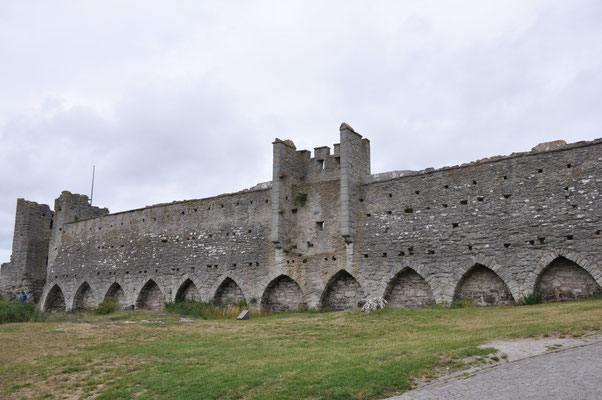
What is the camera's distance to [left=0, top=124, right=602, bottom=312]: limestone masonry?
1784 centimetres

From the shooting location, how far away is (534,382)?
315 inches

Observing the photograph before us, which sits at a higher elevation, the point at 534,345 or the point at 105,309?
the point at 105,309

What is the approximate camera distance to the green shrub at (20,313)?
66.8 feet

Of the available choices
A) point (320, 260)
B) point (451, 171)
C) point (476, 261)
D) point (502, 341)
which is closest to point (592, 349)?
point (502, 341)

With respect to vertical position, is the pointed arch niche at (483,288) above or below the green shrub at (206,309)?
above

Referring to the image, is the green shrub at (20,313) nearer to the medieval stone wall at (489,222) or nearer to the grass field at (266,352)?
the grass field at (266,352)

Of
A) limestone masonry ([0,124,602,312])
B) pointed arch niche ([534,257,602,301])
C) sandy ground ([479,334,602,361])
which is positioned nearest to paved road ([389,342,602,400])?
sandy ground ([479,334,602,361])

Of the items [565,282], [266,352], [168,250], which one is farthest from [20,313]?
[565,282]

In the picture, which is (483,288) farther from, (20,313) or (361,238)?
(20,313)

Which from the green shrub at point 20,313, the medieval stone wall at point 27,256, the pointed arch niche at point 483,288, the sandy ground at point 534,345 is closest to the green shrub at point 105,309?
the green shrub at point 20,313

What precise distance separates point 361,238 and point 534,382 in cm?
1413

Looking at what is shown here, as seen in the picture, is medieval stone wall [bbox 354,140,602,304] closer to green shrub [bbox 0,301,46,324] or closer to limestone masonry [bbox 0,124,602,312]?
limestone masonry [bbox 0,124,602,312]

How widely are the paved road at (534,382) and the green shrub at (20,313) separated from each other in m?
17.2

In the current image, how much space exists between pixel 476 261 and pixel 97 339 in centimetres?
1232
